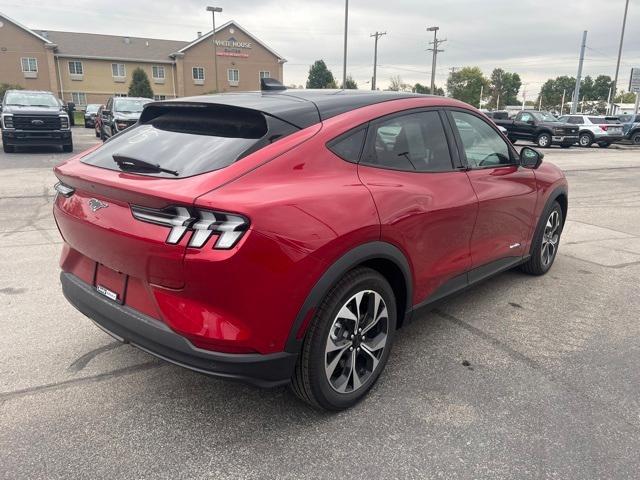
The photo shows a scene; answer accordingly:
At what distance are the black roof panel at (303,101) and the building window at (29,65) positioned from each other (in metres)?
63.7

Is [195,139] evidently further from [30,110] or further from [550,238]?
[30,110]

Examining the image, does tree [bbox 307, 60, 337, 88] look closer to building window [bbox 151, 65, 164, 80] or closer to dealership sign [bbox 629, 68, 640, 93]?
building window [bbox 151, 65, 164, 80]

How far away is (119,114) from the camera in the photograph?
16.9m

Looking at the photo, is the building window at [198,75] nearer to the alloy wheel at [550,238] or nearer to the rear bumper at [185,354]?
the alloy wheel at [550,238]

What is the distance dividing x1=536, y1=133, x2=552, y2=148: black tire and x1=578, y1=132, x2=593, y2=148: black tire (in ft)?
7.35

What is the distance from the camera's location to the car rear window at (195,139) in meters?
2.47

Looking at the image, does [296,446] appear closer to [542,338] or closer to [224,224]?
[224,224]

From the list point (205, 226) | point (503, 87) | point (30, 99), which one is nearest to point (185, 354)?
point (205, 226)

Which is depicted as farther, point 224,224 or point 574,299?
point 574,299

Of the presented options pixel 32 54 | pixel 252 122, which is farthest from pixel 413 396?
pixel 32 54

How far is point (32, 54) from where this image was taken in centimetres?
5569

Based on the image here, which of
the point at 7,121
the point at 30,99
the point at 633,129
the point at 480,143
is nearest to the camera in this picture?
the point at 480,143

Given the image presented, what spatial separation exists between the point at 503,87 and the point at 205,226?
139609 millimetres

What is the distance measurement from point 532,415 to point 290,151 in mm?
1926
